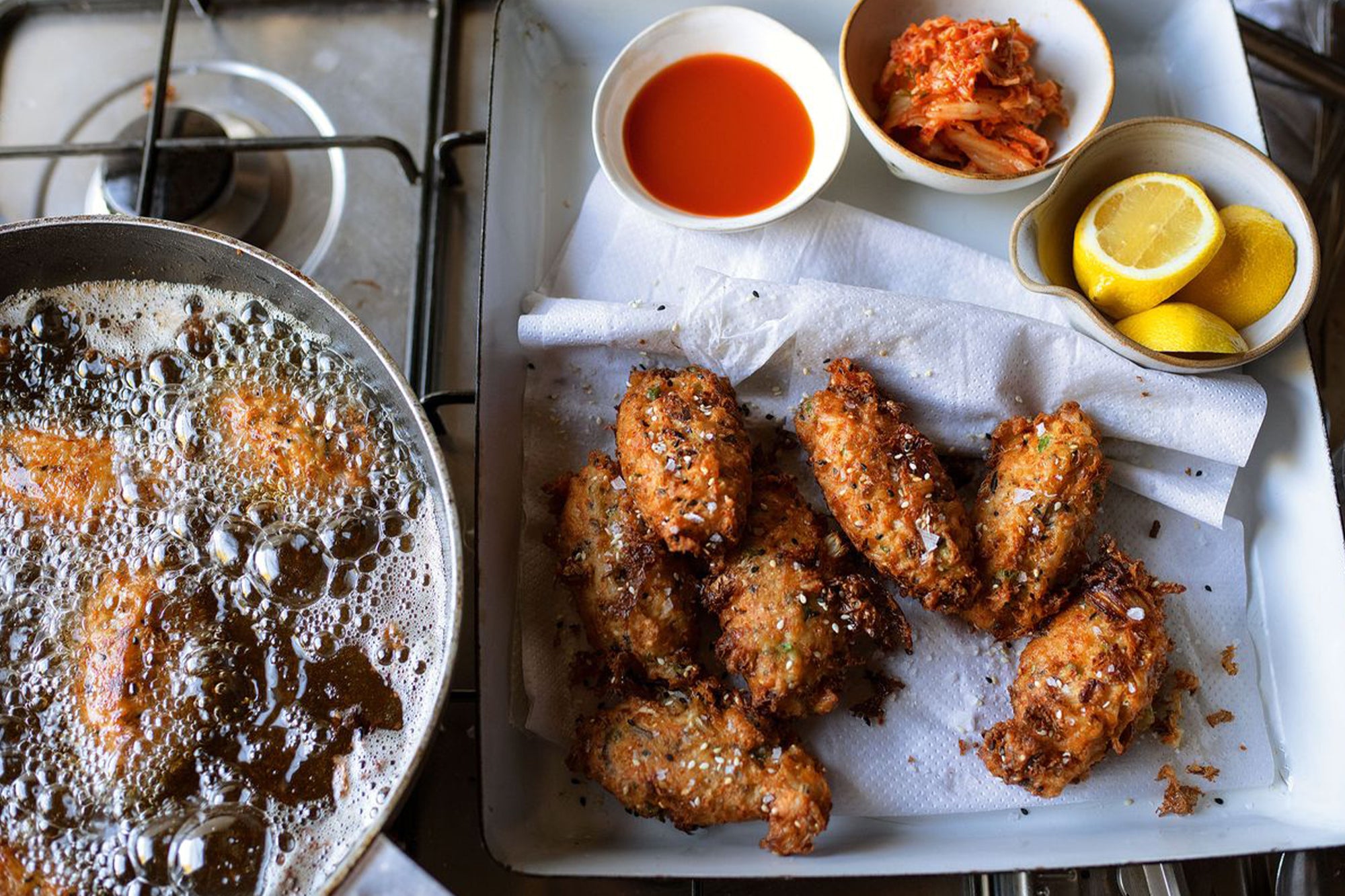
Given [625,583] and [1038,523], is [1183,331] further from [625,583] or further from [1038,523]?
[625,583]

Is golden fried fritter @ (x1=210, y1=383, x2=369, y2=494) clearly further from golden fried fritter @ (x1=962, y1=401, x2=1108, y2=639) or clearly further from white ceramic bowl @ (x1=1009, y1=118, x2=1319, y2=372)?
white ceramic bowl @ (x1=1009, y1=118, x2=1319, y2=372)

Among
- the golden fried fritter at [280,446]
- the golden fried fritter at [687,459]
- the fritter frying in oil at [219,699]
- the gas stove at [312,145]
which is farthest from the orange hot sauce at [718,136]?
the fritter frying in oil at [219,699]

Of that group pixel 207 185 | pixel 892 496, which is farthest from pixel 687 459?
pixel 207 185

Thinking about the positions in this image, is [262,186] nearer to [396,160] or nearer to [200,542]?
[396,160]

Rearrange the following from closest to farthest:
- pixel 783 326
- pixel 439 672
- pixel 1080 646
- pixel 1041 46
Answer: pixel 439 672, pixel 1080 646, pixel 783 326, pixel 1041 46

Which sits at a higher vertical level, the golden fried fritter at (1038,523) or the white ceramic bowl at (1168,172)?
the white ceramic bowl at (1168,172)

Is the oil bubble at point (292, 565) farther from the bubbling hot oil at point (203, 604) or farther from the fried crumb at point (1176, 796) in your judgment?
the fried crumb at point (1176, 796)

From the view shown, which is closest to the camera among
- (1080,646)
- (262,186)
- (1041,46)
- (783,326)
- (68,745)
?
(68,745)

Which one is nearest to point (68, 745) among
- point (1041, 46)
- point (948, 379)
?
point (948, 379)
